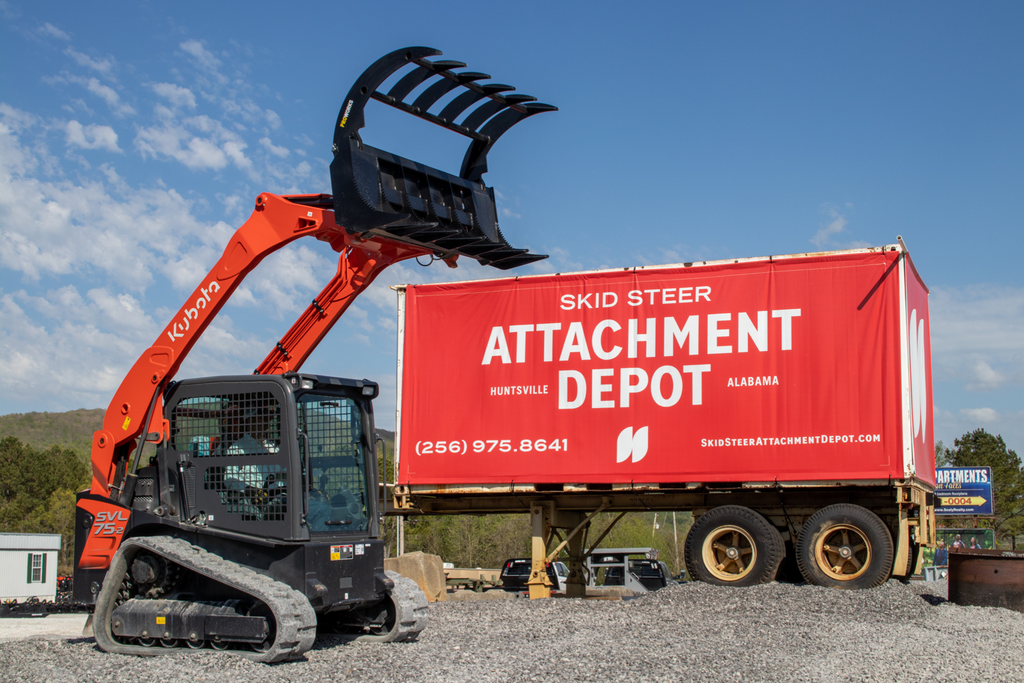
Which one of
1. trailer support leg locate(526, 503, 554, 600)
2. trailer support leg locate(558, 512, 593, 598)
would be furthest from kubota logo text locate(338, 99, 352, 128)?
trailer support leg locate(558, 512, 593, 598)

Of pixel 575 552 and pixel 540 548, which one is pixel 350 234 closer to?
pixel 540 548

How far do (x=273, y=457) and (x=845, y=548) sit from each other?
25.3ft

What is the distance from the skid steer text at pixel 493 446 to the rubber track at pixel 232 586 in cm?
632

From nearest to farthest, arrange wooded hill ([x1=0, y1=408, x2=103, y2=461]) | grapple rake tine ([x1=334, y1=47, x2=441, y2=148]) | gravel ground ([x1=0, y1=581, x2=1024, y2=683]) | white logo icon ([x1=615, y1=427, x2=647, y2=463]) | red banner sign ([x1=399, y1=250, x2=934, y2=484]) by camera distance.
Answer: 1. gravel ground ([x1=0, y1=581, x2=1024, y2=683])
2. grapple rake tine ([x1=334, y1=47, x2=441, y2=148])
3. red banner sign ([x1=399, y1=250, x2=934, y2=484])
4. white logo icon ([x1=615, y1=427, x2=647, y2=463])
5. wooded hill ([x1=0, y1=408, x2=103, y2=461])

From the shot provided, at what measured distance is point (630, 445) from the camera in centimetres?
1341

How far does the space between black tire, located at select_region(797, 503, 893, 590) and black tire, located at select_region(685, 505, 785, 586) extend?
1.29ft

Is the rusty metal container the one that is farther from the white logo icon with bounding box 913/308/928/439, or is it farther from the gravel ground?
the white logo icon with bounding box 913/308/928/439

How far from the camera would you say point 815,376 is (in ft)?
41.8

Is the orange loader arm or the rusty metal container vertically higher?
the orange loader arm

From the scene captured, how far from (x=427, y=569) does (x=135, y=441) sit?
28.7ft

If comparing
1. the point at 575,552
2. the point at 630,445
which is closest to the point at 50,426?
the point at 575,552

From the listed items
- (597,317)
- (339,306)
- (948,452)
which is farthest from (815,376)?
(948,452)

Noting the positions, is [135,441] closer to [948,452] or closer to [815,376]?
[815,376]

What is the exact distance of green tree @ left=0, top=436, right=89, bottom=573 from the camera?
179 feet
